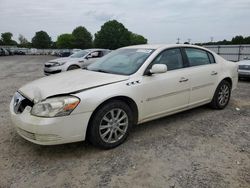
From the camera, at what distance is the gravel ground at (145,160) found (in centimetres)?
262

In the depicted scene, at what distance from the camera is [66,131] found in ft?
9.68

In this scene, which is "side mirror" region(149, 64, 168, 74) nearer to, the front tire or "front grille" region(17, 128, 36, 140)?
the front tire

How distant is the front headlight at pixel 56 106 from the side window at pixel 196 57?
2.43 metres

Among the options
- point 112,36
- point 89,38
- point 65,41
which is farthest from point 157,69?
point 65,41

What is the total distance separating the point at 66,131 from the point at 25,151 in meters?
0.80

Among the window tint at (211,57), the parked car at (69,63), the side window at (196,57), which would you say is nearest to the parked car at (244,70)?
the window tint at (211,57)

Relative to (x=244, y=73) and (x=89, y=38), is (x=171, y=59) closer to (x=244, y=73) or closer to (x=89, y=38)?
(x=244, y=73)

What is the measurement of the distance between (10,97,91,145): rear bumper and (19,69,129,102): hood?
0.28 meters

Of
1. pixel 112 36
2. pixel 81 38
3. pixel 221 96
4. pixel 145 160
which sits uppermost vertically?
pixel 81 38

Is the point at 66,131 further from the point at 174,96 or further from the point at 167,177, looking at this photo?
the point at 174,96

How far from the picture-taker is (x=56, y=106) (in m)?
2.90

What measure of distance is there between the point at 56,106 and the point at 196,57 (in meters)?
2.91

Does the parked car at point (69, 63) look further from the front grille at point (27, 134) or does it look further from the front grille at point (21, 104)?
the front grille at point (27, 134)

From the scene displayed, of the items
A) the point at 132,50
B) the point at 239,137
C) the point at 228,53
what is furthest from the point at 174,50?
the point at 228,53
